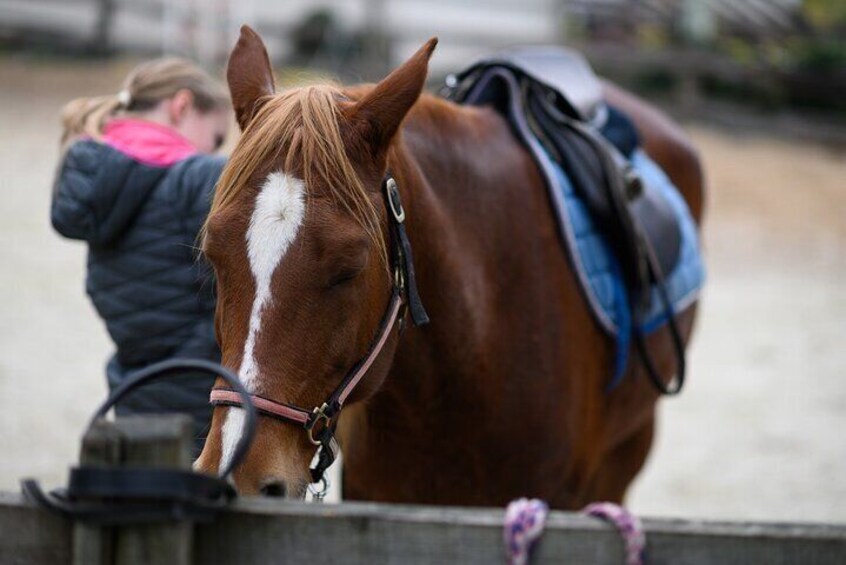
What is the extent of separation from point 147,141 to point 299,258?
1.06 m

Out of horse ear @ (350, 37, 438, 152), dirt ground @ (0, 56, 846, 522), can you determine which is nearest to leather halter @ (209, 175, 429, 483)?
horse ear @ (350, 37, 438, 152)

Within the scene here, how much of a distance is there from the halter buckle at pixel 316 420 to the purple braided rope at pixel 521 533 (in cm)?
63

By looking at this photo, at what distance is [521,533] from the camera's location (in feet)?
4.13

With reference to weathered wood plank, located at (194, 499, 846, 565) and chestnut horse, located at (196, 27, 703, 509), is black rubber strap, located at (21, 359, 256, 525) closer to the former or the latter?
weathered wood plank, located at (194, 499, 846, 565)

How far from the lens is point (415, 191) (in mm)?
2240

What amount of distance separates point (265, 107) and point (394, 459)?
38.7 inches

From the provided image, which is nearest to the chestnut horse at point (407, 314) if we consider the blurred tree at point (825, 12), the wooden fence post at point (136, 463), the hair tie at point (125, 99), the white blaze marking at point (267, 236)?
the white blaze marking at point (267, 236)

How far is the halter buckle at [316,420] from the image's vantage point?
1817 mm

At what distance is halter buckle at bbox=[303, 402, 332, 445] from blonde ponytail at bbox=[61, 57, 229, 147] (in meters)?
1.28

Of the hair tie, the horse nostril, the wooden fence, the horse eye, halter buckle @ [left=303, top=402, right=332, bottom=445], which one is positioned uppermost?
the hair tie

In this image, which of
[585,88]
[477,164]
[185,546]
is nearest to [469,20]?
[585,88]

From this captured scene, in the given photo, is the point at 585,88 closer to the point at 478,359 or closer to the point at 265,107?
the point at 478,359

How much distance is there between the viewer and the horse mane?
1.86 meters

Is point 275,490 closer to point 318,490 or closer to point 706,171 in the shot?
point 318,490
